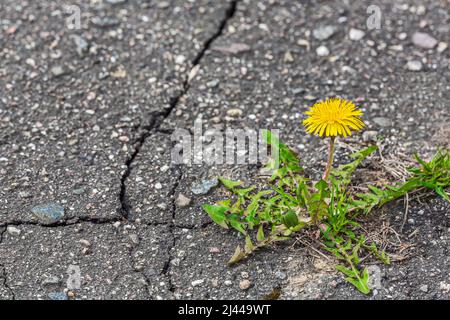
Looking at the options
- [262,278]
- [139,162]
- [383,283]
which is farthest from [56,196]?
[383,283]

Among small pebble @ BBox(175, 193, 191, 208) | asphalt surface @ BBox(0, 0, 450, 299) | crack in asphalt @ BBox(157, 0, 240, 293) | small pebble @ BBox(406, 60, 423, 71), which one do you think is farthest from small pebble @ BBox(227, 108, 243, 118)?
small pebble @ BBox(406, 60, 423, 71)

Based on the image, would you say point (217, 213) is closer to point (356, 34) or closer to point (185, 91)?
point (185, 91)

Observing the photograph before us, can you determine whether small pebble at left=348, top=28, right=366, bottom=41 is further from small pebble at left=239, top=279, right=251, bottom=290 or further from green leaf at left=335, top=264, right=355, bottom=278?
small pebble at left=239, top=279, right=251, bottom=290

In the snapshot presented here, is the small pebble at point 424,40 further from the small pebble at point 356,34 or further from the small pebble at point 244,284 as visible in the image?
the small pebble at point 244,284

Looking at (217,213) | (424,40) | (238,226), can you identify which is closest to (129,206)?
(217,213)

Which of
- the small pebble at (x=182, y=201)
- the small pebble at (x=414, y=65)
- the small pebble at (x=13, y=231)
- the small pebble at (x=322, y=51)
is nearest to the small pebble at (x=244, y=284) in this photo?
the small pebble at (x=182, y=201)

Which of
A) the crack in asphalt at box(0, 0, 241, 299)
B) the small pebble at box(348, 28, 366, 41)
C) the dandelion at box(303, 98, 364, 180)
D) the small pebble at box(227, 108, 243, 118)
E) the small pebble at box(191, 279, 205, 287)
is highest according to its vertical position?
the dandelion at box(303, 98, 364, 180)

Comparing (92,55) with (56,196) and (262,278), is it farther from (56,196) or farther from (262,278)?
(262,278)
